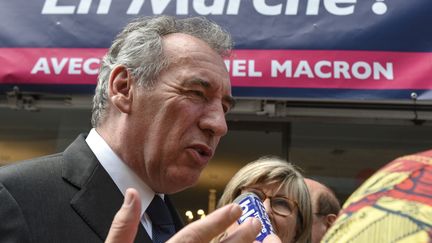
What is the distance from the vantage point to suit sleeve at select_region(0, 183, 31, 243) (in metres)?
1.35

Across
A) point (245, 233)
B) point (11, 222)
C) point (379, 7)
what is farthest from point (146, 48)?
point (379, 7)

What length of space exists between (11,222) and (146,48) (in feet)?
2.12

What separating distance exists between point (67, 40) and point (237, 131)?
4.75ft

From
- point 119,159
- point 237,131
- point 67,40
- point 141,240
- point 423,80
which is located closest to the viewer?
point 141,240

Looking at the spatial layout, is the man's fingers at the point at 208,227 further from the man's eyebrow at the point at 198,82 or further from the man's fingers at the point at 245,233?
the man's eyebrow at the point at 198,82

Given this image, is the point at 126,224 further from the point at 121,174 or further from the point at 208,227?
the point at 121,174

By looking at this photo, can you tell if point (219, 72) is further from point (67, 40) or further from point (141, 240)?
point (67, 40)

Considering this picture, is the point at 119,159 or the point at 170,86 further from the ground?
the point at 170,86

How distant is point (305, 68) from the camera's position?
3672 millimetres

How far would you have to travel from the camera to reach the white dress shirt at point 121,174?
164 centimetres

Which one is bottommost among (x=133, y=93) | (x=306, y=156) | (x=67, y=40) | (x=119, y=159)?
(x=306, y=156)

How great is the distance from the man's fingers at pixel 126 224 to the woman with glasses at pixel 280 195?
1.66m

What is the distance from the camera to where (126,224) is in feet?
2.75

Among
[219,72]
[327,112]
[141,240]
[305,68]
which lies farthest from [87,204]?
[327,112]
